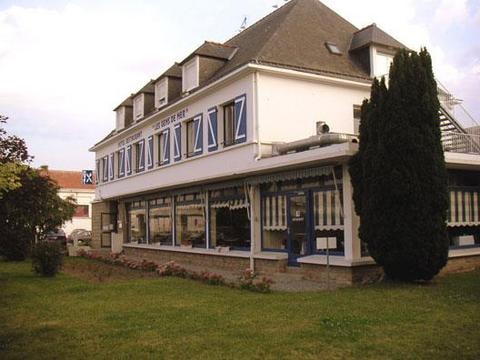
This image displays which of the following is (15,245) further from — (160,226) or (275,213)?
(275,213)

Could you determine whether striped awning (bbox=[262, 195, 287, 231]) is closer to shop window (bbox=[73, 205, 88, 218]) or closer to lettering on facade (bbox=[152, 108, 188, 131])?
lettering on facade (bbox=[152, 108, 188, 131])

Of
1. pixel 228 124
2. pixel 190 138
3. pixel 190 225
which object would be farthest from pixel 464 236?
pixel 190 138

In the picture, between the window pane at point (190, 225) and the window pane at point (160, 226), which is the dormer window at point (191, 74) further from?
the window pane at point (160, 226)

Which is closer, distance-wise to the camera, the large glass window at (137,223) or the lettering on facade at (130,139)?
the lettering on facade at (130,139)

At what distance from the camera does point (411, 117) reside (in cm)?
1187

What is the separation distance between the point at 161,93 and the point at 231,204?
809 centimetres

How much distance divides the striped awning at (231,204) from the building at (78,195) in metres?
34.6

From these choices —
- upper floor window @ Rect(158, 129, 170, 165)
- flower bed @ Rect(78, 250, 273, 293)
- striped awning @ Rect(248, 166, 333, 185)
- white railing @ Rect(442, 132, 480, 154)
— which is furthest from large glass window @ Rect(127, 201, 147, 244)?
white railing @ Rect(442, 132, 480, 154)

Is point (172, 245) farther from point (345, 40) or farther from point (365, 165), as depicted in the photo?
point (365, 165)

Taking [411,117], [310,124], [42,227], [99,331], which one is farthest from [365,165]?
[42,227]

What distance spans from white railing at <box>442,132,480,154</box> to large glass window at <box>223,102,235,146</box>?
675cm

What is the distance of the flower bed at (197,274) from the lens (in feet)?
41.9

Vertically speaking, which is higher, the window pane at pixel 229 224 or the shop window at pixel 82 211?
the shop window at pixel 82 211

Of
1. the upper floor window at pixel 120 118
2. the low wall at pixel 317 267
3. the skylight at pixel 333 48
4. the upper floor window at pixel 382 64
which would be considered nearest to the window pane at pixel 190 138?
the low wall at pixel 317 267
